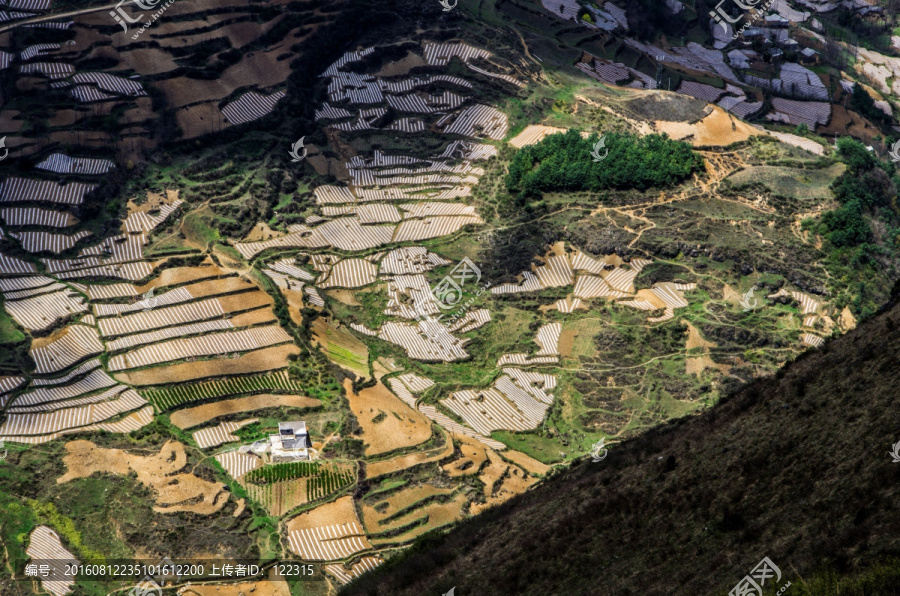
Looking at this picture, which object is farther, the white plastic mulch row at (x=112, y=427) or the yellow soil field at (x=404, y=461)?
the yellow soil field at (x=404, y=461)

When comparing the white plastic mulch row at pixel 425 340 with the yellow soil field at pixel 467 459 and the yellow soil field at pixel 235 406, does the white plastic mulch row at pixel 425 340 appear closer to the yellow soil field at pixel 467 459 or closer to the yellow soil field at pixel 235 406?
the yellow soil field at pixel 467 459

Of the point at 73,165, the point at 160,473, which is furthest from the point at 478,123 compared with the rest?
the point at 160,473

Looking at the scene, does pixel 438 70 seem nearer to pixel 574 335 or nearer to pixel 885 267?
pixel 574 335

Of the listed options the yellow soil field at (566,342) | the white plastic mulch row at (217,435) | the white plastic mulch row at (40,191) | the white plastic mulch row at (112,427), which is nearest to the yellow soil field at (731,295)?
the yellow soil field at (566,342)

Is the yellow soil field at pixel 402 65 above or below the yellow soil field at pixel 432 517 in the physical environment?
above

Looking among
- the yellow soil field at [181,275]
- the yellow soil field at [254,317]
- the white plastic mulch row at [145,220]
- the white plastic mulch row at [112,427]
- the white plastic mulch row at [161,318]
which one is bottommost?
the white plastic mulch row at [112,427]

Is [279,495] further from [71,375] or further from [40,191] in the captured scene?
[40,191]
